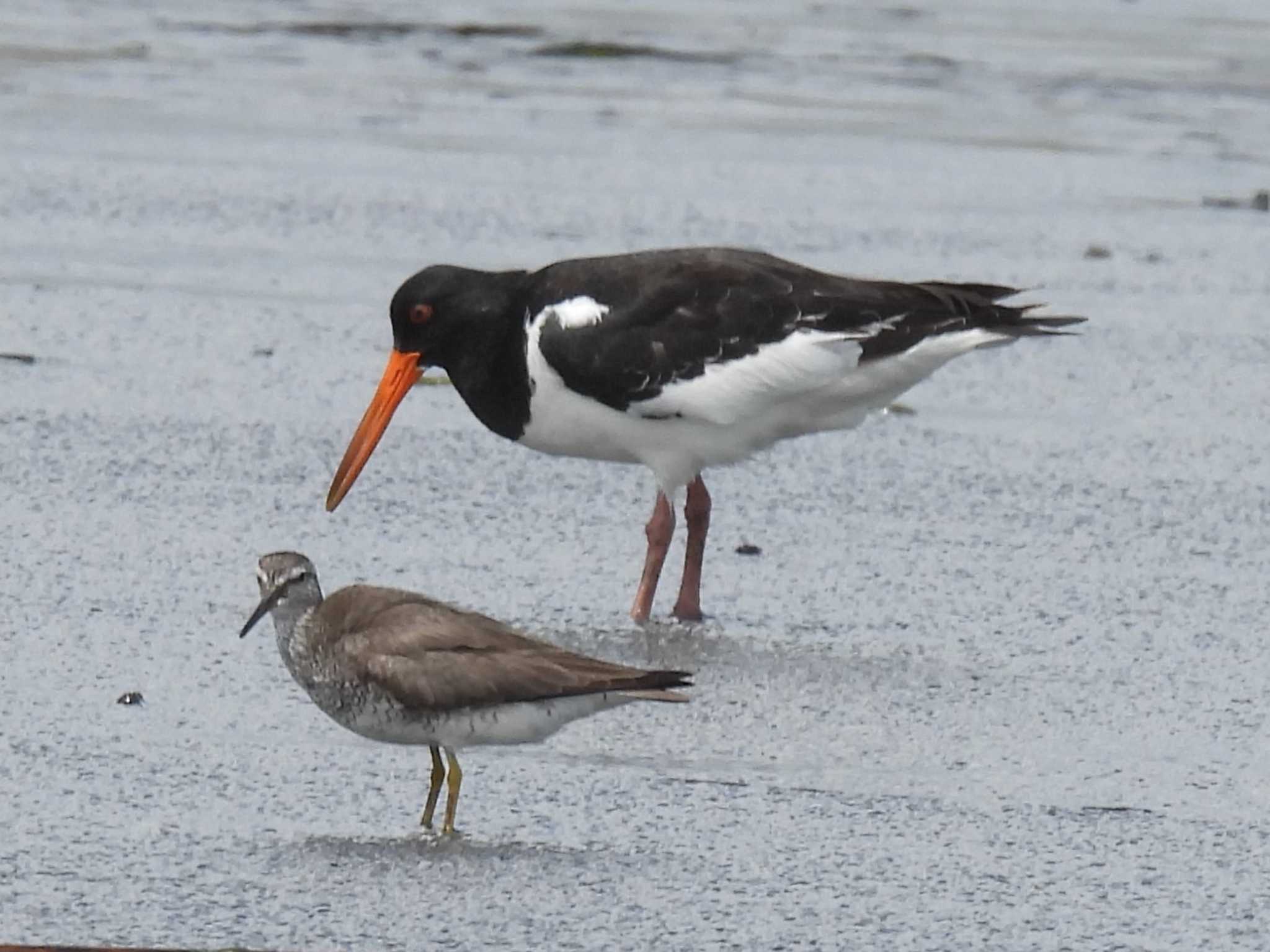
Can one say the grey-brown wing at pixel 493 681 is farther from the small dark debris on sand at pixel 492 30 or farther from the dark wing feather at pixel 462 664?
the small dark debris on sand at pixel 492 30

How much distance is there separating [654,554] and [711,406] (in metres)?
0.40

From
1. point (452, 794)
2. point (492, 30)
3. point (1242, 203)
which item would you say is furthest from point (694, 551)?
point (492, 30)

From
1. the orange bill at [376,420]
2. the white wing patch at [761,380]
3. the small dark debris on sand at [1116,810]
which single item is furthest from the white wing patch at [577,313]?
the small dark debris on sand at [1116,810]

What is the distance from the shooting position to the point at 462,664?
441cm

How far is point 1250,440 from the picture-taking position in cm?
732

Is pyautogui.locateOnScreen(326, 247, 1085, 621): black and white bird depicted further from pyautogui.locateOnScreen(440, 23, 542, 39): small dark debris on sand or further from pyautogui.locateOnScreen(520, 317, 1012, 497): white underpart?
pyautogui.locateOnScreen(440, 23, 542, 39): small dark debris on sand

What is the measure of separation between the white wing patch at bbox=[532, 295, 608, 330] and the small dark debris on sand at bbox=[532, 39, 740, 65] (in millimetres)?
7945

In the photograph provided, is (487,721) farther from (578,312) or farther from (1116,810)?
(578,312)

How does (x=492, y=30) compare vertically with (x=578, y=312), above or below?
below

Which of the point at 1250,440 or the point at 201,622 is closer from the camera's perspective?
the point at 201,622

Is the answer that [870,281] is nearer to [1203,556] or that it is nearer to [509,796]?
[1203,556]

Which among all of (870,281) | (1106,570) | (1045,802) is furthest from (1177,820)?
(870,281)

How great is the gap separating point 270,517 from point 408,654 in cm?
196

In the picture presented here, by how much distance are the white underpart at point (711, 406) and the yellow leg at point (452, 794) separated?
1.87m
